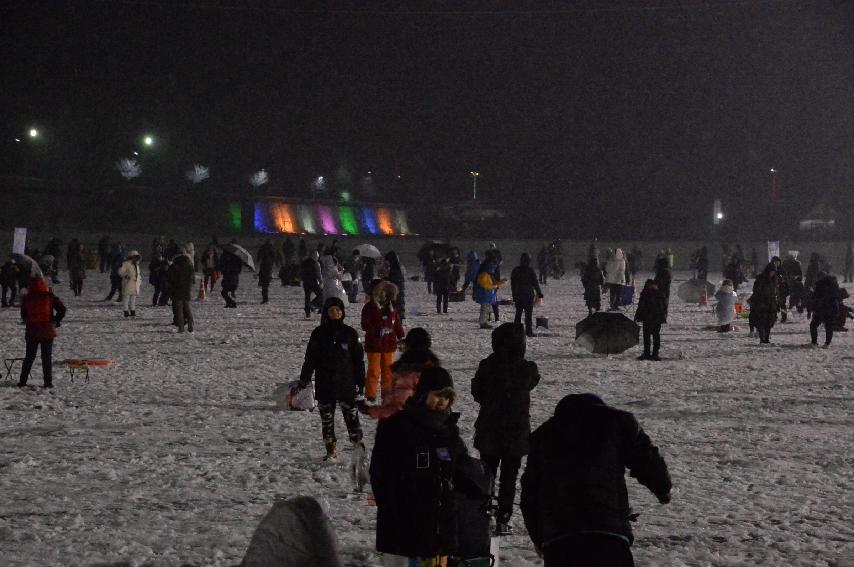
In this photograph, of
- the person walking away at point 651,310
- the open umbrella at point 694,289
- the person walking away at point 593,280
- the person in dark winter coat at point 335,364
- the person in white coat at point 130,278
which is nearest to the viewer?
the person in dark winter coat at point 335,364

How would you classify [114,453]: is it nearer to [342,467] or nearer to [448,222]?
[342,467]

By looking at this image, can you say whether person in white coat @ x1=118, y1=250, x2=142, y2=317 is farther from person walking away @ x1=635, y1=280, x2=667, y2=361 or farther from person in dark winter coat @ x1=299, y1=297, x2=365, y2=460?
person in dark winter coat @ x1=299, y1=297, x2=365, y2=460

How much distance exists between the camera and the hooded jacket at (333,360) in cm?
793

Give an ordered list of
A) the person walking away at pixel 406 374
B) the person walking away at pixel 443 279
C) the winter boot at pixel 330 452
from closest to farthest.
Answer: the person walking away at pixel 406 374 < the winter boot at pixel 330 452 < the person walking away at pixel 443 279

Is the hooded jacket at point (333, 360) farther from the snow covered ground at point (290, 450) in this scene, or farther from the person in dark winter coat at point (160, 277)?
the person in dark winter coat at point (160, 277)

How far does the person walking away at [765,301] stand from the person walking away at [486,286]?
4807mm

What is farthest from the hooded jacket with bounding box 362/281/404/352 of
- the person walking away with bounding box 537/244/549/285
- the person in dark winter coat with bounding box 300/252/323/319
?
the person walking away with bounding box 537/244/549/285

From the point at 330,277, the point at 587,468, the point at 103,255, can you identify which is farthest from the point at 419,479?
the point at 103,255

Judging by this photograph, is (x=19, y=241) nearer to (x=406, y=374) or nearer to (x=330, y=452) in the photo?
(x=330, y=452)

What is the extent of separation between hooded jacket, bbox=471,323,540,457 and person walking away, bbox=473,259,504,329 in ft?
45.2

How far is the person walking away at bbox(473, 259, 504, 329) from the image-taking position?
66.7ft

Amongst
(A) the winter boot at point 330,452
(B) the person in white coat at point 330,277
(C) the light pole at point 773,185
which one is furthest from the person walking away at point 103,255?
(C) the light pole at point 773,185

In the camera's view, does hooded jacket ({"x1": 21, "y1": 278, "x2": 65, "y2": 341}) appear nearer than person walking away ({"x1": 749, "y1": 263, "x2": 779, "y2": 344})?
Yes

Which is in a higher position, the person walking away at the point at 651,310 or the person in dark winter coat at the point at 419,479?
the person walking away at the point at 651,310
